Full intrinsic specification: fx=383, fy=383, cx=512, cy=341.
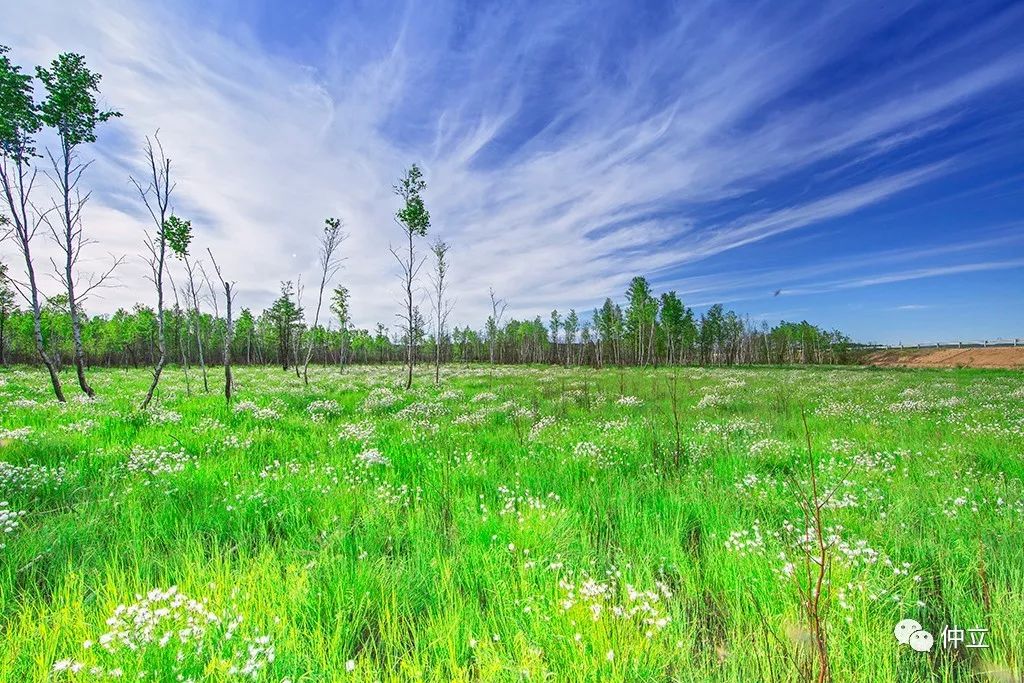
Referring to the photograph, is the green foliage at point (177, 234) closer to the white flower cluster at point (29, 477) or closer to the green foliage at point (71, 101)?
the green foliage at point (71, 101)

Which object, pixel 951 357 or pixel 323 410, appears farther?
pixel 951 357

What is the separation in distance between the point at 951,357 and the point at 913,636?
98.4 m

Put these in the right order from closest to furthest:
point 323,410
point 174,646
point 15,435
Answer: point 174,646 < point 15,435 < point 323,410

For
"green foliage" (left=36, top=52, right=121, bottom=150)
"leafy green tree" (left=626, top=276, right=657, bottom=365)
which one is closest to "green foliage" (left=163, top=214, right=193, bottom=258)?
"green foliage" (left=36, top=52, right=121, bottom=150)

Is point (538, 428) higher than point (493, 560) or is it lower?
higher

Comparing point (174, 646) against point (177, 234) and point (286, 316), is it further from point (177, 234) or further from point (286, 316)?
point (286, 316)

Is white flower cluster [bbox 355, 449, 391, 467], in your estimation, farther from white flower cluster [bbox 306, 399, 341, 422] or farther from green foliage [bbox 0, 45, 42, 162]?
green foliage [bbox 0, 45, 42, 162]

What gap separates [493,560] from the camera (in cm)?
374

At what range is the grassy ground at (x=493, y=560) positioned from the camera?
2.57 meters

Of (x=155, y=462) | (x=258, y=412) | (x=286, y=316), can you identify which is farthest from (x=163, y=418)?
(x=286, y=316)

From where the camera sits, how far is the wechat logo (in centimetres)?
265

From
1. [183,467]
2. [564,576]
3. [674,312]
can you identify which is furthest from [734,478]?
[674,312]

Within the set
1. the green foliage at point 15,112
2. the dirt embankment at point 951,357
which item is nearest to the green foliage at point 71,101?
the green foliage at point 15,112

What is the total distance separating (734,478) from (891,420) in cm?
928
